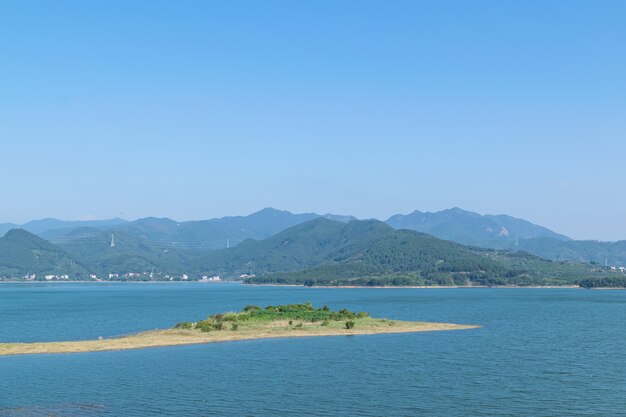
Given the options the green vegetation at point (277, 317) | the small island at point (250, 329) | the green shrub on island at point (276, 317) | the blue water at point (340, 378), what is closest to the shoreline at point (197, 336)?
the small island at point (250, 329)

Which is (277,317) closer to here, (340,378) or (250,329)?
(250,329)

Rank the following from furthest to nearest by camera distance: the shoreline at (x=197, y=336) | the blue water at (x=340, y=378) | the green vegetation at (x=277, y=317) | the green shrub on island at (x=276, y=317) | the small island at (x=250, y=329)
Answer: the green vegetation at (x=277, y=317)
the green shrub on island at (x=276, y=317)
the small island at (x=250, y=329)
the shoreline at (x=197, y=336)
the blue water at (x=340, y=378)

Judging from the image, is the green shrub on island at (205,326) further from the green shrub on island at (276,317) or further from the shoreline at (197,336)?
the shoreline at (197,336)

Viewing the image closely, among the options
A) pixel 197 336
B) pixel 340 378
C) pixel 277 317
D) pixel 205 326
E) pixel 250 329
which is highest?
pixel 277 317

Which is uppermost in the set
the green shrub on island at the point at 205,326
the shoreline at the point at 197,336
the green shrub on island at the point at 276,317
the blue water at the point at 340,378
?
the green shrub on island at the point at 276,317

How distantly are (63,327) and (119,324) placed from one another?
10.8 meters

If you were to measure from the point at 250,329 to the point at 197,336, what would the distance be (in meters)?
11.0

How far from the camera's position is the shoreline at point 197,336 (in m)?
92.1

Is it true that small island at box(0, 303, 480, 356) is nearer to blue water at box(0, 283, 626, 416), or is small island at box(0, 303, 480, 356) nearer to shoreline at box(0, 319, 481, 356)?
shoreline at box(0, 319, 481, 356)

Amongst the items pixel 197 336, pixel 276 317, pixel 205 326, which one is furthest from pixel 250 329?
pixel 276 317

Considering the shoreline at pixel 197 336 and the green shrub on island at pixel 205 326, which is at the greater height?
the green shrub on island at pixel 205 326

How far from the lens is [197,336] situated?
10444cm

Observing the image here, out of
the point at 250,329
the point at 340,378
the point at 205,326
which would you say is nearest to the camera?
the point at 340,378

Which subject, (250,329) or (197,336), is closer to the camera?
(197,336)
